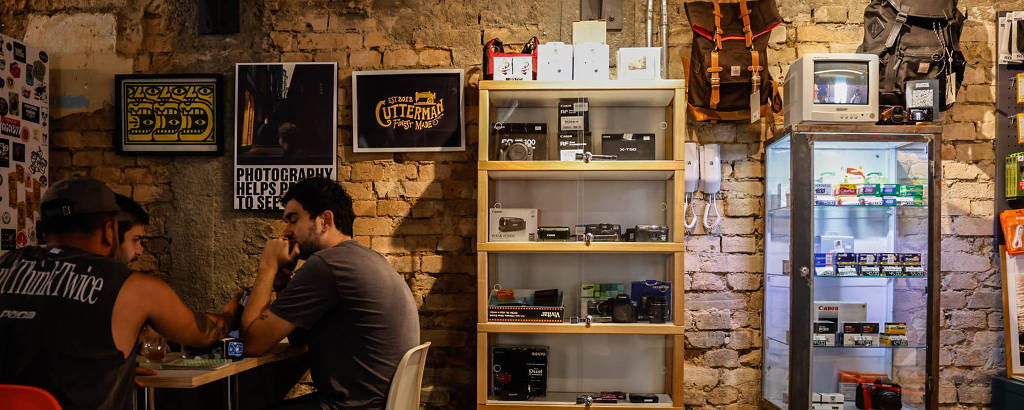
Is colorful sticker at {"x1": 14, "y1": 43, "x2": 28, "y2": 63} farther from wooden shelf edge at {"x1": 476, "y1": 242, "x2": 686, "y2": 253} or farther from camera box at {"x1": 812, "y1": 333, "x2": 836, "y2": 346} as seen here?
camera box at {"x1": 812, "y1": 333, "x2": 836, "y2": 346}

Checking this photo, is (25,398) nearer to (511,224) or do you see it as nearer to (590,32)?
(511,224)

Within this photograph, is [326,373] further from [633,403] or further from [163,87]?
[163,87]

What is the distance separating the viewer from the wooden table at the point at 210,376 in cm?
240

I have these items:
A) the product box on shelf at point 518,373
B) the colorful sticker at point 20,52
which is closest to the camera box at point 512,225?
the product box on shelf at point 518,373

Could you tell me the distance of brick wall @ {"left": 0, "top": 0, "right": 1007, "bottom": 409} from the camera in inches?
147

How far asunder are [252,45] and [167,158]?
0.79 m

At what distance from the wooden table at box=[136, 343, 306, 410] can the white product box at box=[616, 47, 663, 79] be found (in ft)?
6.41

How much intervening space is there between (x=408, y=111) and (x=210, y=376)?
182cm

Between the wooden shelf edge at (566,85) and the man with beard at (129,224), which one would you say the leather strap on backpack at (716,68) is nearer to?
the wooden shelf edge at (566,85)

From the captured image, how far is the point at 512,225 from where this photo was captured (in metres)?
3.44

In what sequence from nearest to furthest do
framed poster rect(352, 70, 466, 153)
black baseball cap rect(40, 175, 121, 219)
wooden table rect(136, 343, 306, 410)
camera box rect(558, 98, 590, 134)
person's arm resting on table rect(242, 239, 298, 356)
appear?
1. black baseball cap rect(40, 175, 121, 219)
2. wooden table rect(136, 343, 306, 410)
3. person's arm resting on table rect(242, 239, 298, 356)
4. camera box rect(558, 98, 590, 134)
5. framed poster rect(352, 70, 466, 153)

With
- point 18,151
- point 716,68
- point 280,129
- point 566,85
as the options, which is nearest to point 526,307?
point 566,85

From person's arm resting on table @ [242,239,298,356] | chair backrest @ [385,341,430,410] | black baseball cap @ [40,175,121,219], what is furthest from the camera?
person's arm resting on table @ [242,239,298,356]

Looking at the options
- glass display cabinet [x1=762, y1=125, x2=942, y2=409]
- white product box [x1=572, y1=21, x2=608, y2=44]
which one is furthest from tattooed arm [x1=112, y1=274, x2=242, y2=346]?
glass display cabinet [x1=762, y1=125, x2=942, y2=409]
